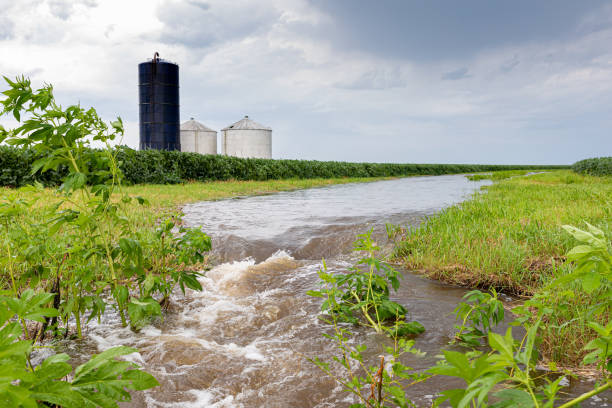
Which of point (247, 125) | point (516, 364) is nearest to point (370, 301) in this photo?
point (516, 364)

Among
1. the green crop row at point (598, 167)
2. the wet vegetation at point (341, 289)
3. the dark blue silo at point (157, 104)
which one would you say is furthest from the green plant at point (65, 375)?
the dark blue silo at point (157, 104)

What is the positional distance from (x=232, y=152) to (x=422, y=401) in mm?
32208

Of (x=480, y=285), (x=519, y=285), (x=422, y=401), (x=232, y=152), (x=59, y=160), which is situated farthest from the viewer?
(x=232, y=152)

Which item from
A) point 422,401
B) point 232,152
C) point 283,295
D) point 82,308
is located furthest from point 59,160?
point 232,152

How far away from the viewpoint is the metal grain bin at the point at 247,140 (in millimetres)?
32719

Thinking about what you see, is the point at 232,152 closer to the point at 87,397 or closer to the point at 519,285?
the point at 519,285

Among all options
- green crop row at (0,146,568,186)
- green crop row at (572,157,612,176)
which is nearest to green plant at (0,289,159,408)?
green crop row at (0,146,568,186)

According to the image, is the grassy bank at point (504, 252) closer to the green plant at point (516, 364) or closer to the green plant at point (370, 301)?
the green plant at point (370, 301)

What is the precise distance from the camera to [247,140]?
1289 inches

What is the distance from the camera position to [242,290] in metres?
3.99

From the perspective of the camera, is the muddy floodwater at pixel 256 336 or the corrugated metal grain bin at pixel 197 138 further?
the corrugated metal grain bin at pixel 197 138

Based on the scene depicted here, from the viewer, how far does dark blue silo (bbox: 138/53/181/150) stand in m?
27.2

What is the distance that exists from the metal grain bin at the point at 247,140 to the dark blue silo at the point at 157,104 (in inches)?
236

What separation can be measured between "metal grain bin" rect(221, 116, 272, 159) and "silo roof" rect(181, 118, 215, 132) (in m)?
1.66
